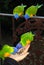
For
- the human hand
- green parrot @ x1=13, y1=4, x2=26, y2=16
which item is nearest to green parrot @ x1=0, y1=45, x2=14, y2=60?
the human hand

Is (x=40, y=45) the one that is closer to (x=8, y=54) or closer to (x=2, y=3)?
(x=8, y=54)

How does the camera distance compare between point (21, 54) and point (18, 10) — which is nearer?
point (21, 54)

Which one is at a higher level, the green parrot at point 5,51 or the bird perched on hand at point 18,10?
the bird perched on hand at point 18,10

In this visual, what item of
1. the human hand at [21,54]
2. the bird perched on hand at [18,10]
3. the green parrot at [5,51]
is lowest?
the human hand at [21,54]

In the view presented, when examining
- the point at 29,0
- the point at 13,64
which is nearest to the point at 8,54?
the point at 13,64

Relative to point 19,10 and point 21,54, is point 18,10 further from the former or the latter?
point 21,54

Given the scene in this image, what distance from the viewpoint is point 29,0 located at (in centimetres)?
455

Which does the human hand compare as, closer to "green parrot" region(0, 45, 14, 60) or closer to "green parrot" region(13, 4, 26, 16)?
"green parrot" region(0, 45, 14, 60)

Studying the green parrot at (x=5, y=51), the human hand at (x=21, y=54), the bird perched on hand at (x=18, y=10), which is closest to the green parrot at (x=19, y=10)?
A: the bird perched on hand at (x=18, y=10)

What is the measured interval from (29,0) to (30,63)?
2772 millimetres

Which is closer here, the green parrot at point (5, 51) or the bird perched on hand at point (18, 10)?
the green parrot at point (5, 51)

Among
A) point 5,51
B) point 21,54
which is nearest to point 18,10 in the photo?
point 21,54

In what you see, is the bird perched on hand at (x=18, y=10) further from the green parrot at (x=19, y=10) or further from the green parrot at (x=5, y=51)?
the green parrot at (x=5, y=51)

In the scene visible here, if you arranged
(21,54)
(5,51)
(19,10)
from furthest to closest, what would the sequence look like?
(19,10)
(21,54)
(5,51)
